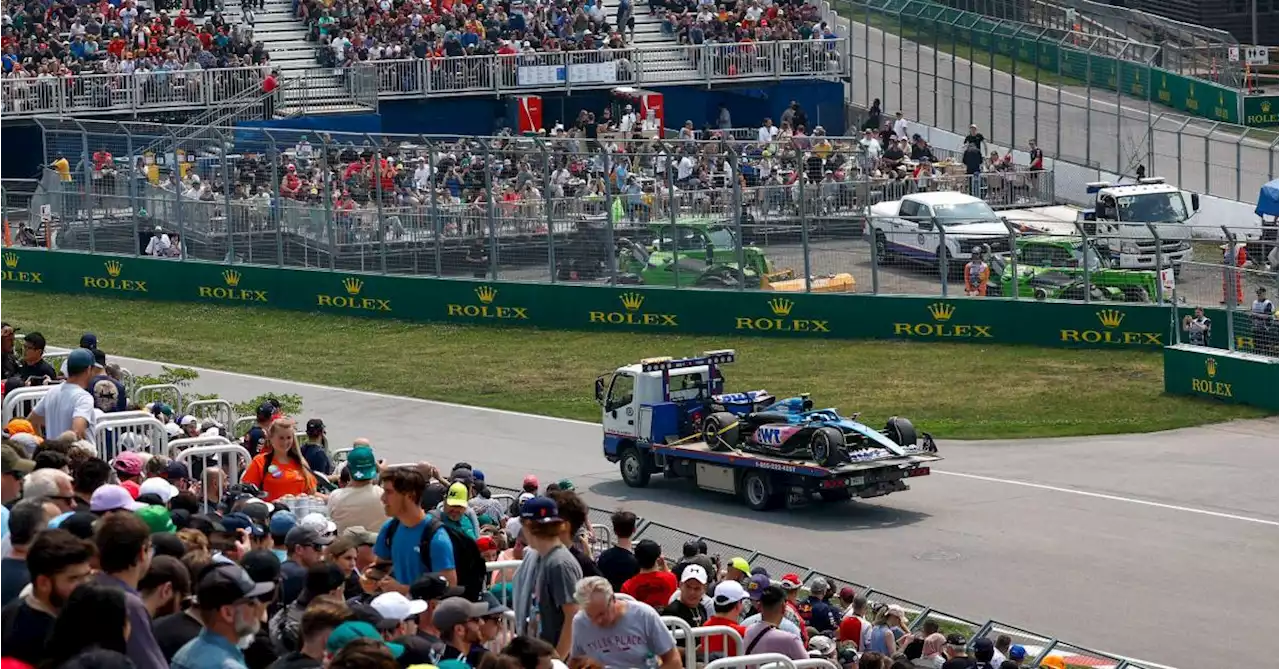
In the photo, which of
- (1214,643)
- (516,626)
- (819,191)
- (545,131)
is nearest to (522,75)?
(545,131)

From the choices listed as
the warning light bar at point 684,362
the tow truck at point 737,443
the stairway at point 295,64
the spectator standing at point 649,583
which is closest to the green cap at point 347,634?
the spectator standing at point 649,583

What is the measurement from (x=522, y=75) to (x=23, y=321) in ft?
61.7

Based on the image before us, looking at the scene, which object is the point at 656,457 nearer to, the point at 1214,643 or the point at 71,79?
the point at 1214,643

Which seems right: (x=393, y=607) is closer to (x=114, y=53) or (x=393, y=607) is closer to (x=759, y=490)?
(x=759, y=490)

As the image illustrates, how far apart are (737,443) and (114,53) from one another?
30.7m

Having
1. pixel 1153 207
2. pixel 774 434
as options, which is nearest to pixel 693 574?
pixel 774 434

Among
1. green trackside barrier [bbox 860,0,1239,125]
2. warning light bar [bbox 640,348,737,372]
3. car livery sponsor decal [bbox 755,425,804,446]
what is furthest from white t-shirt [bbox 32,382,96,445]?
green trackside barrier [bbox 860,0,1239,125]

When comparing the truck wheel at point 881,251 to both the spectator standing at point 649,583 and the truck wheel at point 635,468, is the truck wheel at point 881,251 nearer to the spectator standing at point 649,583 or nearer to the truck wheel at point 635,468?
the truck wheel at point 635,468

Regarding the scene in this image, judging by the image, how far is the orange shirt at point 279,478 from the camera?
1561cm

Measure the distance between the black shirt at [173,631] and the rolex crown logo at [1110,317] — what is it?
26.2 metres

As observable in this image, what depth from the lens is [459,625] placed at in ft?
31.8

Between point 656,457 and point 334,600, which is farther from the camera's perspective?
point 656,457

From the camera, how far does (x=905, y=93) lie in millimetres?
55312

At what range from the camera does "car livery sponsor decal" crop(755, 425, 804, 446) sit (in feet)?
80.3
